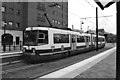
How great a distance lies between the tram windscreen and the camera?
35.7 feet

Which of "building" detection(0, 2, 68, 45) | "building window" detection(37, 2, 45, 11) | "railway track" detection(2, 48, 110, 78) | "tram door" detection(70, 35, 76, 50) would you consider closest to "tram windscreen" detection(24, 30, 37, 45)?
"railway track" detection(2, 48, 110, 78)

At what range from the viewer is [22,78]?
6.67 m

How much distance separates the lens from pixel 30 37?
1114 cm

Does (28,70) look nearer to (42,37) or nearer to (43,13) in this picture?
(42,37)

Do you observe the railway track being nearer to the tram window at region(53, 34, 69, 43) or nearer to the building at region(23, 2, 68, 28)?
the tram window at region(53, 34, 69, 43)

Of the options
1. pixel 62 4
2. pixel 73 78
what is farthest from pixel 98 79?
pixel 62 4

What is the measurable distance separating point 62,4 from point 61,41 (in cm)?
4041

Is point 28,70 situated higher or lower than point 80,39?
lower

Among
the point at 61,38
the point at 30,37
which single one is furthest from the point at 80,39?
the point at 30,37

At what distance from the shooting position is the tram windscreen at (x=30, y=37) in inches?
428

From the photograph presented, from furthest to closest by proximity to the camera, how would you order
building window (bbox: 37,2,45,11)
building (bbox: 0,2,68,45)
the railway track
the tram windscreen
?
1. building window (bbox: 37,2,45,11)
2. building (bbox: 0,2,68,45)
3. the tram windscreen
4. the railway track

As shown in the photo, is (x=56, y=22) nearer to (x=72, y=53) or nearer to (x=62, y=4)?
(x=62, y=4)

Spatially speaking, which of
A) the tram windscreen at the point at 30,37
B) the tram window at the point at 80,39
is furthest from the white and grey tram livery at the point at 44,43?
the tram window at the point at 80,39

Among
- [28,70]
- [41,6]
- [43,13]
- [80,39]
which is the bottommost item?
[28,70]
